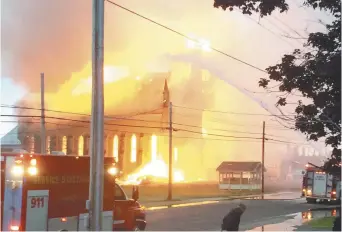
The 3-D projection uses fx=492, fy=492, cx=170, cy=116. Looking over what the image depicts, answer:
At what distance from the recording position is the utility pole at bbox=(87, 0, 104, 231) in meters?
7.55

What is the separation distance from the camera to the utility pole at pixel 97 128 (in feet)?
24.8

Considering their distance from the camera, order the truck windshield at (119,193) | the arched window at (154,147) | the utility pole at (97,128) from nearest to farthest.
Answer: the utility pole at (97,128) → the truck windshield at (119,193) → the arched window at (154,147)

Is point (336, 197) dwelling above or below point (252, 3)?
below

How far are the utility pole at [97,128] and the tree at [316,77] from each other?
362 centimetres

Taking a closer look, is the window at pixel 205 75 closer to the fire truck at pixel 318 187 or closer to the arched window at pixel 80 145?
the arched window at pixel 80 145

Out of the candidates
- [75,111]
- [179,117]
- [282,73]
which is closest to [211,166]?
[179,117]

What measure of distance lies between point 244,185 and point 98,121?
161ft

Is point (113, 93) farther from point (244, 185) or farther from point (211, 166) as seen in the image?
point (211, 166)

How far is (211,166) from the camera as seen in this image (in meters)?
80.3

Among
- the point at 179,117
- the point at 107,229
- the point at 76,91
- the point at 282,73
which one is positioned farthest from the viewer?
the point at 179,117

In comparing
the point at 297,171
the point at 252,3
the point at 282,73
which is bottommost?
the point at 297,171

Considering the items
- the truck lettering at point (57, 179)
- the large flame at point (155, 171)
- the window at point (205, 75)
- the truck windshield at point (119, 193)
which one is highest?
the window at point (205, 75)

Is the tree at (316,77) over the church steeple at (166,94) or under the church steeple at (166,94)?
under

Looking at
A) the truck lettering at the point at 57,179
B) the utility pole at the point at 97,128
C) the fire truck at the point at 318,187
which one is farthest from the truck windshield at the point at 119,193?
the fire truck at the point at 318,187
